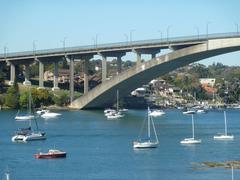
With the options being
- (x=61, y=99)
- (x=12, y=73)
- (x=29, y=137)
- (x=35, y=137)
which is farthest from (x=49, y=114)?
(x=29, y=137)

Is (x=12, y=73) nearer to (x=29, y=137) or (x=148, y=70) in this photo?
(x=148, y=70)

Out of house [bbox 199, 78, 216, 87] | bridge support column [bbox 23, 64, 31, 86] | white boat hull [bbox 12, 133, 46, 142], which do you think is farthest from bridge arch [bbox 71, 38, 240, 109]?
house [bbox 199, 78, 216, 87]

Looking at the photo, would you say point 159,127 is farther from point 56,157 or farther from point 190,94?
point 190,94

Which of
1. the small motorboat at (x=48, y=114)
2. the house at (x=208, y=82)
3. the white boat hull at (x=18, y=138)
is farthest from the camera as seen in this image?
the house at (x=208, y=82)

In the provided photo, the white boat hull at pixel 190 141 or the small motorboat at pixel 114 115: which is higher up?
the white boat hull at pixel 190 141

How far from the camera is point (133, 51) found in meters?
75.6

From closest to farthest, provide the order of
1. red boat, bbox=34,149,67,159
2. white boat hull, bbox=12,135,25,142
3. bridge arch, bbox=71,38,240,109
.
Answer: red boat, bbox=34,149,67,159 → white boat hull, bbox=12,135,25,142 → bridge arch, bbox=71,38,240,109

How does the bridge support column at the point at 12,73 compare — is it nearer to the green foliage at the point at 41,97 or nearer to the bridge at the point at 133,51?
Answer: the bridge at the point at 133,51

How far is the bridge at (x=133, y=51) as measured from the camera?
6994 cm

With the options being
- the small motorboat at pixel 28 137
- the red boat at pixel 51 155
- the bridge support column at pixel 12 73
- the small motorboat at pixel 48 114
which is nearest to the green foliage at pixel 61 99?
the bridge support column at pixel 12 73

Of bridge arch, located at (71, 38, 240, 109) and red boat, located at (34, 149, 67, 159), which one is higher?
bridge arch, located at (71, 38, 240, 109)

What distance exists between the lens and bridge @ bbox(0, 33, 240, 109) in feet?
229

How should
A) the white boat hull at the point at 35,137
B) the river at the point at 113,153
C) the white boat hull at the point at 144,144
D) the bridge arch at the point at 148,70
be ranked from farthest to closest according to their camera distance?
the bridge arch at the point at 148,70
the white boat hull at the point at 35,137
the white boat hull at the point at 144,144
the river at the point at 113,153

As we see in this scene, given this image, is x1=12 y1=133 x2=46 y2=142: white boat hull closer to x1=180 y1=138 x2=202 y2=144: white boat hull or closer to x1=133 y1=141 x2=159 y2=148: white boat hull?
x1=133 y1=141 x2=159 y2=148: white boat hull
